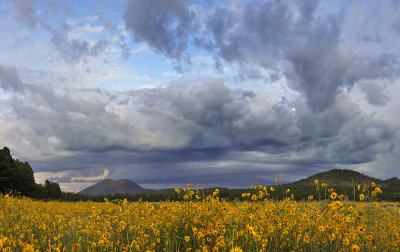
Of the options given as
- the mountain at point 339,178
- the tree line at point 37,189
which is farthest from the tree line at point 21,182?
the mountain at point 339,178

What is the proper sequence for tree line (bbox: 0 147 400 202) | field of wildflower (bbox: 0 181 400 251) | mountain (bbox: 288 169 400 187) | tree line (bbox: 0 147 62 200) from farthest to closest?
1. mountain (bbox: 288 169 400 187)
2. tree line (bbox: 0 147 62 200)
3. tree line (bbox: 0 147 400 202)
4. field of wildflower (bbox: 0 181 400 251)

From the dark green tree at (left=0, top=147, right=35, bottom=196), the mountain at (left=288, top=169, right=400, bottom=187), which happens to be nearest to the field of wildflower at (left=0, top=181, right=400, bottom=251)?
the dark green tree at (left=0, top=147, right=35, bottom=196)

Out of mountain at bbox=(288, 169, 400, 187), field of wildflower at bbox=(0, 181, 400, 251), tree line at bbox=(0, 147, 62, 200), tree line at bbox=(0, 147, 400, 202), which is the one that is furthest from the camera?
mountain at bbox=(288, 169, 400, 187)

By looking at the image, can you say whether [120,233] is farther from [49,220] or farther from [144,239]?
[49,220]

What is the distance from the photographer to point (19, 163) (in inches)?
1217

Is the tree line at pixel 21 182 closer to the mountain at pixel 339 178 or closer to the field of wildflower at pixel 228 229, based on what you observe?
the field of wildflower at pixel 228 229

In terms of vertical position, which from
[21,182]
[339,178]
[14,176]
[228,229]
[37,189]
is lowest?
[37,189]

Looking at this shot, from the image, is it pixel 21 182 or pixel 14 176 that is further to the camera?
pixel 21 182

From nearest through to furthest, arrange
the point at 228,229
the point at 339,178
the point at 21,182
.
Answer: the point at 228,229 < the point at 21,182 < the point at 339,178

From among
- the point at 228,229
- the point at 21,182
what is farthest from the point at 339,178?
the point at 228,229

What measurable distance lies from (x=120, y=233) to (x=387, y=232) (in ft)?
23.8

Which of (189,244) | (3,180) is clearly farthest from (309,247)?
(3,180)

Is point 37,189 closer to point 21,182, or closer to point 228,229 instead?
point 21,182

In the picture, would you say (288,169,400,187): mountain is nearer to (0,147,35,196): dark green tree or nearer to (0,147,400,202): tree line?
(0,147,400,202): tree line
